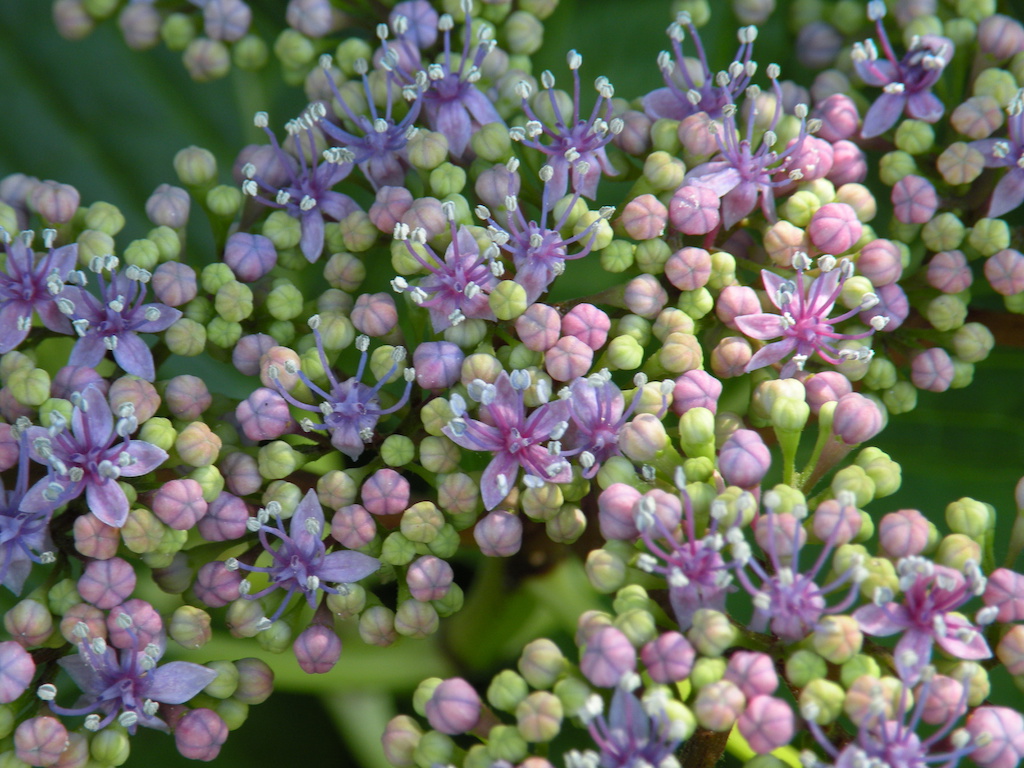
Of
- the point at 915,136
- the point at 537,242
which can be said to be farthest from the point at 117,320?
the point at 915,136

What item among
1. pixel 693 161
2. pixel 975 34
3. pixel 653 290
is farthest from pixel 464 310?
pixel 975 34

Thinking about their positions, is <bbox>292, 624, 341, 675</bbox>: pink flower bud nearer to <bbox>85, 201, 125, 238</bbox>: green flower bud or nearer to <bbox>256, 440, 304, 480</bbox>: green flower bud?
<bbox>256, 440, 304, 480</bbox>: green flower bud

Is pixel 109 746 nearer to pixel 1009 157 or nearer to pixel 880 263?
pixel 880 263

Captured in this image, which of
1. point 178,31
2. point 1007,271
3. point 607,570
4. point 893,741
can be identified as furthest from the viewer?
point 178,31

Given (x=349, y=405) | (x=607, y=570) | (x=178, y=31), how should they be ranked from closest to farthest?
(x=607, y=570), (x=349, y=405), (x=178, y=31)

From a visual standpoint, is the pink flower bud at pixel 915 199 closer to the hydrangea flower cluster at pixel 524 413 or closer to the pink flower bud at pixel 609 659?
the hydrangea flower cluster at pixel 524 413

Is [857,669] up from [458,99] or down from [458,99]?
down

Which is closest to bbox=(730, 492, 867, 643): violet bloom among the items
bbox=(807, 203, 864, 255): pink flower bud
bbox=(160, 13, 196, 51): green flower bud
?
bbox=(807, 203, 864, 255): pink flower bud
